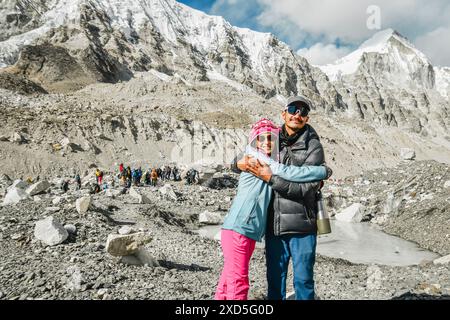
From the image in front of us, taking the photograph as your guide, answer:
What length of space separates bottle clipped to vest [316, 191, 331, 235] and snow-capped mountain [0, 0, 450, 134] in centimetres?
4977

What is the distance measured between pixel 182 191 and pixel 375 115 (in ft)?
414

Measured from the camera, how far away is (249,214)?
11.1ft

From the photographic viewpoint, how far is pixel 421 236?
14.3m

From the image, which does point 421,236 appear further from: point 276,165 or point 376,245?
point 276,165

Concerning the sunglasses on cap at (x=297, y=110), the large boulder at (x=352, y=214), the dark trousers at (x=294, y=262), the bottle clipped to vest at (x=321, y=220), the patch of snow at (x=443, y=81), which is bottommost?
the large boulder at (x=352, y=214)

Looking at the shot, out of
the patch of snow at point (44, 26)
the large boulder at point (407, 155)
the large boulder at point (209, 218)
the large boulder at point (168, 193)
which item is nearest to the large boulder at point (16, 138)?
the large boulder at point (168, 193)

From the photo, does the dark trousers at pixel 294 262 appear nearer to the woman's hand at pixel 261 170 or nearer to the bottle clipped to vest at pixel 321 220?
the bottle clipped to vest at pixel 321 220

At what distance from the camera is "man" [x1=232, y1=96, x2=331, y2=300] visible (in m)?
3.44

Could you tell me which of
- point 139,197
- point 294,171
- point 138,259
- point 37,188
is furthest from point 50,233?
point 37,188

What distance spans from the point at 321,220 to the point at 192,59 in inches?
3332

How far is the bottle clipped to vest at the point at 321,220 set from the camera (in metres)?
3.50

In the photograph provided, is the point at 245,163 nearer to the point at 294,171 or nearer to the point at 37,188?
the point at 294,171
